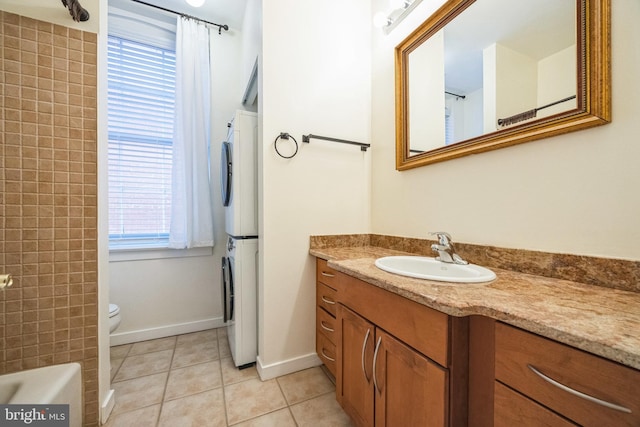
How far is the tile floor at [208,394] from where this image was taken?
1.28 m

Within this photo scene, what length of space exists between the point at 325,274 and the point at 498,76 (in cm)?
136

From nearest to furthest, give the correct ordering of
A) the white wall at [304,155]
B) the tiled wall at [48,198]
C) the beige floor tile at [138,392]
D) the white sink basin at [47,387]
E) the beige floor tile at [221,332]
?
1. the white sink basin at [47,387]
2. the tiled wall at [48,198]
3. the beige floor tile at [138,392]
4. the white wall at [304,155]
5. the beige floor tile at [221,332]

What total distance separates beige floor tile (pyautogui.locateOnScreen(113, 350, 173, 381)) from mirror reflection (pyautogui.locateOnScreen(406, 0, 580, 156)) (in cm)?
230

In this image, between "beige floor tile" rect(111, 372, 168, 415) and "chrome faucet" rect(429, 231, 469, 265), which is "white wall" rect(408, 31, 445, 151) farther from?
"beige floor tile" rect(111, 372, 168, 415)

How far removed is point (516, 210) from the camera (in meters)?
1.06

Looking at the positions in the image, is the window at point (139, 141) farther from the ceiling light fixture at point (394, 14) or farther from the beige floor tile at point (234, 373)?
the ceiling light fixture at point (394, 14)

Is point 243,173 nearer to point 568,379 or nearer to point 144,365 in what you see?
point 144,365

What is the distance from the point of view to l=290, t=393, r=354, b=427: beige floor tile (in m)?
1.27

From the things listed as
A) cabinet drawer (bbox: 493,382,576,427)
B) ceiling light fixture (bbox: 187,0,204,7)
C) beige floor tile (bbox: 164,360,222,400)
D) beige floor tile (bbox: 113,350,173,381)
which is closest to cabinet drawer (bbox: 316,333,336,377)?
beige floor tile (bbox: 164,360,222,400)

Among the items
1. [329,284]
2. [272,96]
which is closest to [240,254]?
[329,284]

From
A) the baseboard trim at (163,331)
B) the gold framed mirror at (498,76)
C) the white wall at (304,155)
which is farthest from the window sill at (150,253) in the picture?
the gold framed mirror at (498,76)

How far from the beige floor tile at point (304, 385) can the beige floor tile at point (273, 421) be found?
9 centimetres

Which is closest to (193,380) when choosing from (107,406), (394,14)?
(107,406)

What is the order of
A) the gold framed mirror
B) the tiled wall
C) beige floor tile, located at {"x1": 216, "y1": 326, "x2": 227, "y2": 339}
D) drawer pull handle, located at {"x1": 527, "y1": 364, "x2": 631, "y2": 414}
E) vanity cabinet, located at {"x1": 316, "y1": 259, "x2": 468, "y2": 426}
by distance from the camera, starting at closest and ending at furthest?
drawer pull handle, located at {"x1": 527, "y1": 364, "x2": 631, "y2": 414} < vanity cabinet, located at {"x1": 316, "y1": 259, "x2": 468, "y2": 426} < the gold framed mirror < the tiled wall < beige floor tile, located at {"x1": 216, "y1": 326, "x2": 227, "y2": 339}
